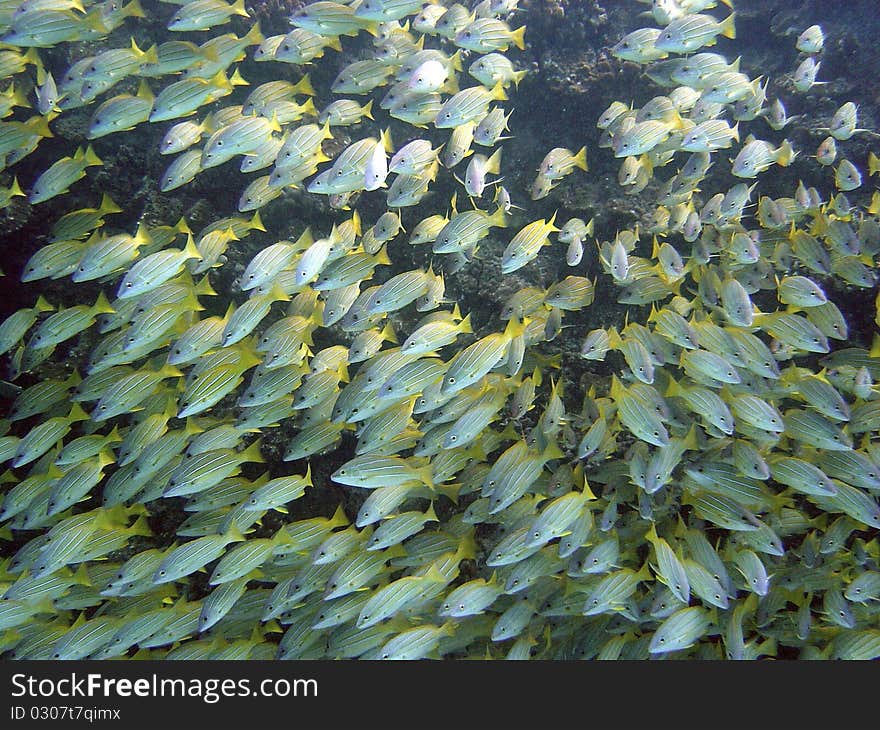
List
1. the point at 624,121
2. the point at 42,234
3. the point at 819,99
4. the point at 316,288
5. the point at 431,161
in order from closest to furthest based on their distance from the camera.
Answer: the point at 316,288, the point at 431,161, the point at 624,121, the point at 42,234, the point at 819,99

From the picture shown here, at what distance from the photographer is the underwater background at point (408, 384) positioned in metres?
3.73

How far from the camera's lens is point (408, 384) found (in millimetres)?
3705

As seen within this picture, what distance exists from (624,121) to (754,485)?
9.64ft

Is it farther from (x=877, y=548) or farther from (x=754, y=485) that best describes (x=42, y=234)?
(x=877, y=548)

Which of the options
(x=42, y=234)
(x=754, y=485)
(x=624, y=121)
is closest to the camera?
(x=754, y=485)

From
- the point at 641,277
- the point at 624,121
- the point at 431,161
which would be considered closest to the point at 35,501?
the point at 431,161

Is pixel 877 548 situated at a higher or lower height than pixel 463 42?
lower

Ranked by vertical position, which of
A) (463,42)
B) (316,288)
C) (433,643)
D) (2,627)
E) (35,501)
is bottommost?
(433,643)

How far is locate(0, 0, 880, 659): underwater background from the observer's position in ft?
12.2

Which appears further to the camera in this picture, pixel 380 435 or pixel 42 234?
pixel 42 234

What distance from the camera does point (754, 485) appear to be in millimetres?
3684

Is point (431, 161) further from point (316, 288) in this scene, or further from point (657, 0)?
point (657, 0)

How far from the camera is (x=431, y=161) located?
166 inches

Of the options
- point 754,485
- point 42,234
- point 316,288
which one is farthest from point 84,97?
point 754,485
